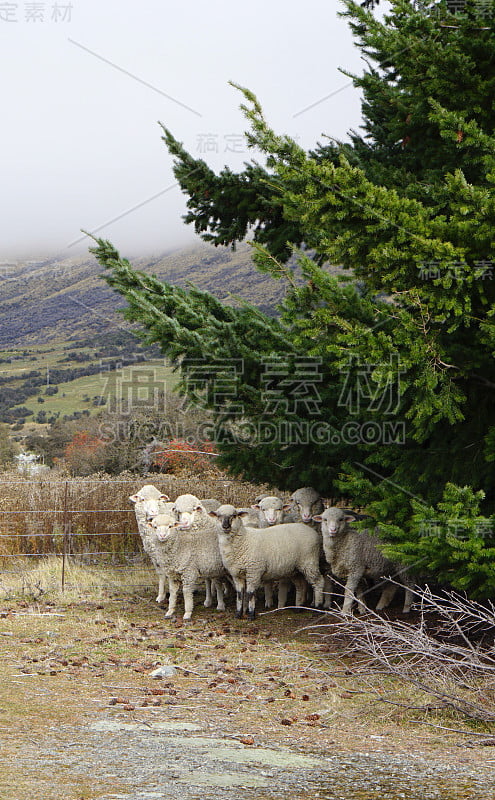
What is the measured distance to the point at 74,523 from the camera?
16.8 m

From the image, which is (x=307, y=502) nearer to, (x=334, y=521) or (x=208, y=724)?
(x=334, y=521)

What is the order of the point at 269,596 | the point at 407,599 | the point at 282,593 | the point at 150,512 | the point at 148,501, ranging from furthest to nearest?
the point at 148,501, the point at 150,512, the point at 269,596, the point at 282,593, the point at 407,599

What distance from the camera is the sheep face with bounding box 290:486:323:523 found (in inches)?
481

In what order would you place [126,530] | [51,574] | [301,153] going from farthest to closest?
[126,530]
[51,574]
[301,153]

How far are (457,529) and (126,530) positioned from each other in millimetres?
10567

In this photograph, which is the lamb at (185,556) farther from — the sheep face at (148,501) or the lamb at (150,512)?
the sheep face at (148,501)

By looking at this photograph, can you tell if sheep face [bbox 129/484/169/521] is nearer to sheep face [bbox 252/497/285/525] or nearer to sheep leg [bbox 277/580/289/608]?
sheep face [bbox 252/497/285/525]

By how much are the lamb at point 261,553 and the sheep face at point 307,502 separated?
0.38 meters

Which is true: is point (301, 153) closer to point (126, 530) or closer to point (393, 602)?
point (393, 602)

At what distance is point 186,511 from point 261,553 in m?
1.24

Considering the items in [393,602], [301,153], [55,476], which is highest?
[301,153]

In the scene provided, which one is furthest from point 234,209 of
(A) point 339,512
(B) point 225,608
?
(B) point 225,608

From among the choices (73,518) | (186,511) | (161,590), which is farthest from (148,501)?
(73,518)

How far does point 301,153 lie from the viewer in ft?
25.2
